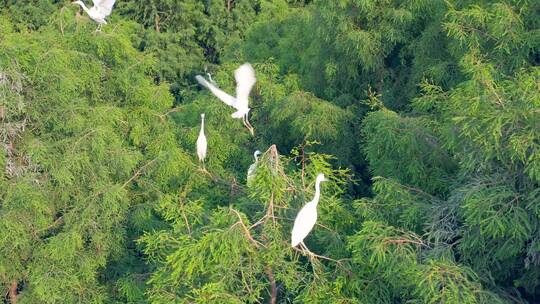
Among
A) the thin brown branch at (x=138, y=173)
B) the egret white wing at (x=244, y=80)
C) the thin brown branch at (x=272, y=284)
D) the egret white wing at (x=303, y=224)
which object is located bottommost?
the thin brown branch at (x=138, y=173)

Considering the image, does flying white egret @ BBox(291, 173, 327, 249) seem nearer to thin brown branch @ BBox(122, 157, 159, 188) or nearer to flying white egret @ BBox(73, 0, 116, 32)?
→ thin brown branch @ BBox(122, 157, 159, 188)

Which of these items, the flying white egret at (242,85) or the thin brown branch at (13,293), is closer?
the flying white egret at (242,85)

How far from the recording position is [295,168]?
4.79m

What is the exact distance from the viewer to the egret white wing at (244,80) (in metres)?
4.09

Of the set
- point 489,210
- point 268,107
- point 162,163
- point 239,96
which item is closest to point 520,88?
point 489,210

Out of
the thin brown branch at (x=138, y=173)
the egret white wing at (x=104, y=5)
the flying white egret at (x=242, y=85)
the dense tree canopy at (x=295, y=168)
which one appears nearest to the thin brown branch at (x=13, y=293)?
the dense tree canopy at (x=295, y=168)

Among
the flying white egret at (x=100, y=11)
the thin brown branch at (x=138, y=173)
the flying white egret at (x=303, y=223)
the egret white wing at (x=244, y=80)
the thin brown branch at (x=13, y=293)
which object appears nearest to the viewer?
the flying white egret at (x=303, y=223)

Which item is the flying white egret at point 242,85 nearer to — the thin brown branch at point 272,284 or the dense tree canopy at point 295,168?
the dense tree canopy at point 295,168

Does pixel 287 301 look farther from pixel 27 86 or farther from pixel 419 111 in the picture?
pixel 27 86

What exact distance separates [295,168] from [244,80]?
88 cm

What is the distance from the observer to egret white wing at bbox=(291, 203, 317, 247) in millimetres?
3064

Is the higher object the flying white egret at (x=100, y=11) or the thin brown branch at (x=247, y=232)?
the thin brown branch at (x=247, y=232)

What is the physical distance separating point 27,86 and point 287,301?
6.94 feet

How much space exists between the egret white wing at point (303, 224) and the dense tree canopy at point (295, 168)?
8 cm
